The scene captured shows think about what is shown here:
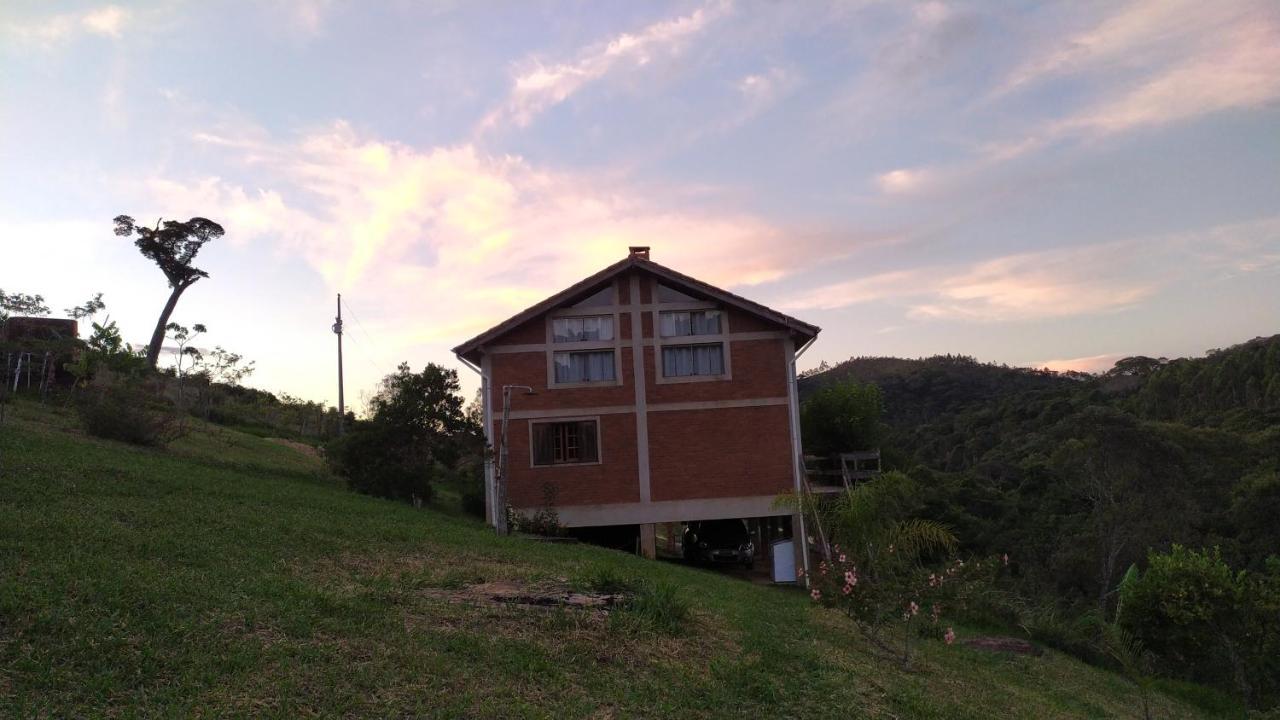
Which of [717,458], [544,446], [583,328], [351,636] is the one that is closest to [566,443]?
[544,446]

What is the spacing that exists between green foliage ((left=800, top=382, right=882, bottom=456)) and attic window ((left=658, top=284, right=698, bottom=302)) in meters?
9.01

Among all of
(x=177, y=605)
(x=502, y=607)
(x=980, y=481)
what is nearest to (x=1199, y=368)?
(x=980, y=481)

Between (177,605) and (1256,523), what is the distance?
34.9 metres

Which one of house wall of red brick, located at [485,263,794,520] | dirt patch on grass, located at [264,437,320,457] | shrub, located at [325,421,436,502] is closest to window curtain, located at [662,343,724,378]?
house wall of red brick, located at [485,263,794,520]

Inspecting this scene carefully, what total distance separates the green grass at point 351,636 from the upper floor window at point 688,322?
861cm

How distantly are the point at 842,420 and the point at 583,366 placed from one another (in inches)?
416

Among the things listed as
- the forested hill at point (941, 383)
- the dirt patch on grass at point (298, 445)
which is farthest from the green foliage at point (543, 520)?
the forested hill at point (941, 383)

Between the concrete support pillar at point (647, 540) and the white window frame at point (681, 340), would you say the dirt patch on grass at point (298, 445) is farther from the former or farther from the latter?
the white window frame at point (681, 340)

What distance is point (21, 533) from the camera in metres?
9.53

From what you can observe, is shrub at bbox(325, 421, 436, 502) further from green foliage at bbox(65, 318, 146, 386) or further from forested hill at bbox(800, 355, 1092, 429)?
forested hill at bbox(800, 355, 1092, 429)

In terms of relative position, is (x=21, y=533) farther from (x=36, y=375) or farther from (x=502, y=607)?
(x=36, y=375)

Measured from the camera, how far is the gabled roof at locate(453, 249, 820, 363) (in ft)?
72.3

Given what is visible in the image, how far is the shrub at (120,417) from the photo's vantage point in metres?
20.3

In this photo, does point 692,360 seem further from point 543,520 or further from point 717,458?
point 543,520
